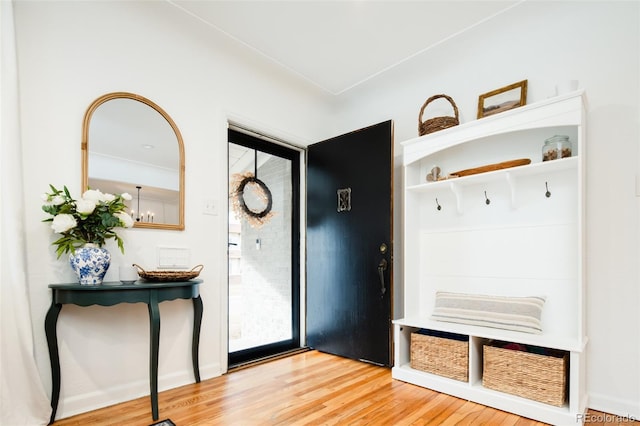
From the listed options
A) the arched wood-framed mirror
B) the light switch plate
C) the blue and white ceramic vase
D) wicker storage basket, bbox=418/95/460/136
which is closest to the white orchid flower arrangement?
the blue and white ceramic vase

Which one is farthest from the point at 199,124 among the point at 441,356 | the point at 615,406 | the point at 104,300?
the point at 615,406

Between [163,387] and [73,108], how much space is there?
1880mm

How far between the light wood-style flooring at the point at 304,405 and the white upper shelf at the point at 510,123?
67.8 inches

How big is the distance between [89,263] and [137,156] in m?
0.81

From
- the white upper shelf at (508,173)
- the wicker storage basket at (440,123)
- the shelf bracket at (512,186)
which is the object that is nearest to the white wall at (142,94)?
the wicker storage basket at (440,123)

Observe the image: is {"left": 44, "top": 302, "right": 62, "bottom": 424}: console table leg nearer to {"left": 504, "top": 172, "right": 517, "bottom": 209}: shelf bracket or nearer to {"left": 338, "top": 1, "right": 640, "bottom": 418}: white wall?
{"left": 504, "top": 172, "right": 517, "bottom": 209}: shelf bracket

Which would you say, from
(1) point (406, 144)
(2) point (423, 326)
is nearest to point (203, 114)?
(1) point (406, 144)

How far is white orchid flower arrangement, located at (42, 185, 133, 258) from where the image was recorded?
185cm

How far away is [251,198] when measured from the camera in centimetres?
321

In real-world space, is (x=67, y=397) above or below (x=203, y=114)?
below

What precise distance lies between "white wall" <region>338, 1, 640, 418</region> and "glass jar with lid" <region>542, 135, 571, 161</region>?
0.58 feet

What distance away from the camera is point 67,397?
1964 millimetres

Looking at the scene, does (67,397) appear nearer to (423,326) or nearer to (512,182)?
(423,326)

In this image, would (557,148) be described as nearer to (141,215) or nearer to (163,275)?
(163,275)
